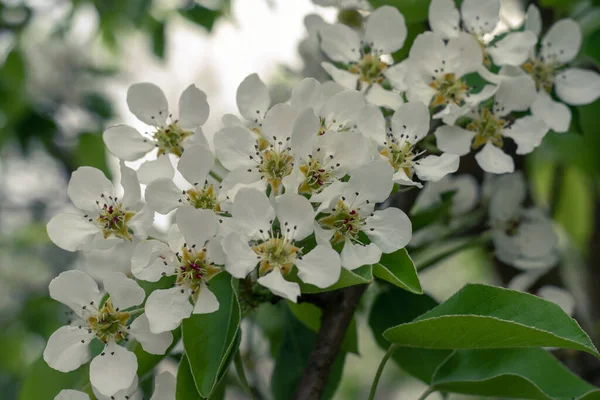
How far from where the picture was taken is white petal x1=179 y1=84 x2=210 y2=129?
0.85 m

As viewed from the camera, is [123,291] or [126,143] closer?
[123,291]

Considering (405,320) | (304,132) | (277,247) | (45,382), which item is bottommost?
(45,382)

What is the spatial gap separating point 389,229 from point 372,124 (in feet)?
0.41

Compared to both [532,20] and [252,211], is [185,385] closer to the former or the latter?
[252,211]

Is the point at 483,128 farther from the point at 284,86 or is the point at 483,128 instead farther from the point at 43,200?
the point at 43,200

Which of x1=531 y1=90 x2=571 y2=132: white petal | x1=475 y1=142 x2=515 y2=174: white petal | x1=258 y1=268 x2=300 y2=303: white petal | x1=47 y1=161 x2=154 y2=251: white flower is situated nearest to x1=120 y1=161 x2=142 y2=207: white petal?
x1=47 y1=161 x2=154 y2=251: white flower

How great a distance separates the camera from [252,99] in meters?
0.84

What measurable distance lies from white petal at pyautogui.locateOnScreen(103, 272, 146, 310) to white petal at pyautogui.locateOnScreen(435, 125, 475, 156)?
39 cm

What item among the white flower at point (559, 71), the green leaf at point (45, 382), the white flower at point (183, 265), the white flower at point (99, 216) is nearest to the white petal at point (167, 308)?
the white flower at point (183, 265)

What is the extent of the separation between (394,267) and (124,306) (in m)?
0.29

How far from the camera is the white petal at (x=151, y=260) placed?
712mm

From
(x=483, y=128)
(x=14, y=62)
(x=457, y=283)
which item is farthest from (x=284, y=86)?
(x=457, y=283)

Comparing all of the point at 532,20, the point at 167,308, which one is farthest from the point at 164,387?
the point at 532,20

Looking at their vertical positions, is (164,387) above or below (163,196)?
below
